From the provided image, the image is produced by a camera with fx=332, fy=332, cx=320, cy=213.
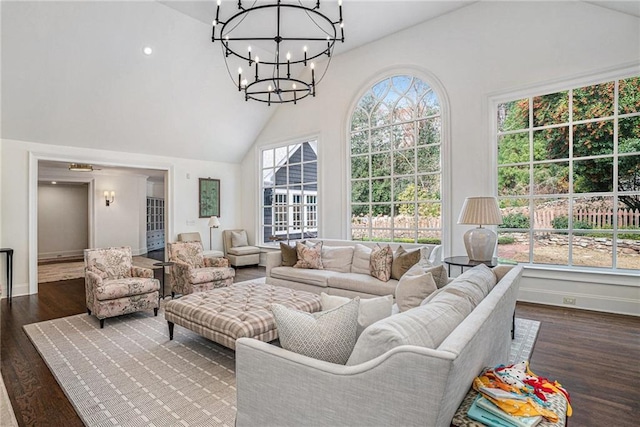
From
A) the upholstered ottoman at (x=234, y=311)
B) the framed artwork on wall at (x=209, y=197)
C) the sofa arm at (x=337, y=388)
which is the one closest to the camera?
the sofa arm at (x=337, y=388)

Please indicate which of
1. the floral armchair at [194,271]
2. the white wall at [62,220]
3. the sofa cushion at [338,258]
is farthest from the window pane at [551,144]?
the white wall at [62,220]

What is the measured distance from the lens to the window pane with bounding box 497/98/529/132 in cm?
452

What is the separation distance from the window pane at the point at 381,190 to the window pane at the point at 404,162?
243 mm

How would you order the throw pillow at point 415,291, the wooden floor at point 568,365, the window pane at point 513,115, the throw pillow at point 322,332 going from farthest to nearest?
the window pane at point 513,115, the throw pillow at point 415,291, the wooden floor at point 568,365, the throw pillow at point 322,332

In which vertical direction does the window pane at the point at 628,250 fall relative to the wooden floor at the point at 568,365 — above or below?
above

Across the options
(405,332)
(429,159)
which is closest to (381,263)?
(429,159)

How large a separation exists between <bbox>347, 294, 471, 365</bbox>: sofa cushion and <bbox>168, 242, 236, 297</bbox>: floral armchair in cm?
379

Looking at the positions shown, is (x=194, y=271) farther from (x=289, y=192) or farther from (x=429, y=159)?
(x=429, y=159)

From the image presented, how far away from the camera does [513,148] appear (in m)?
4.60

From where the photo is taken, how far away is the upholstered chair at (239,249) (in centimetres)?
739

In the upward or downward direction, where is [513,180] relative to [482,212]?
upward

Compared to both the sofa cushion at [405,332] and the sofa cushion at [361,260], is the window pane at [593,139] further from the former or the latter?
the sofa cushion at [405,332]

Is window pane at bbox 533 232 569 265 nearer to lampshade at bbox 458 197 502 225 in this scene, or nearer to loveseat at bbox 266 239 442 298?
lampshade at bbox 458 197 502 225

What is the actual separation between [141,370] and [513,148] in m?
5.03
